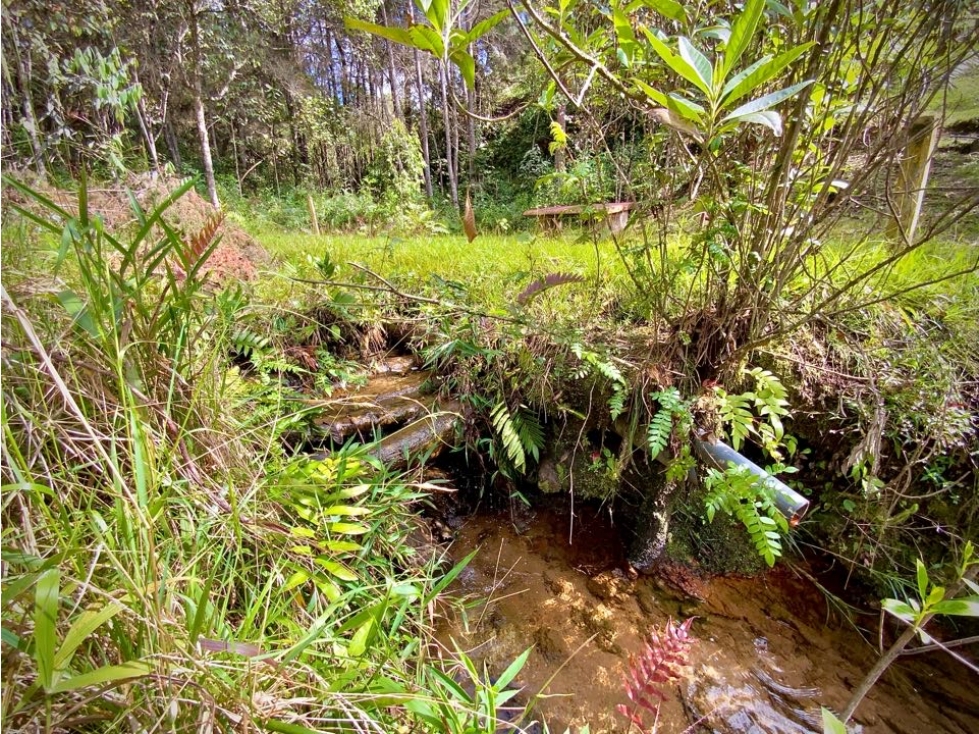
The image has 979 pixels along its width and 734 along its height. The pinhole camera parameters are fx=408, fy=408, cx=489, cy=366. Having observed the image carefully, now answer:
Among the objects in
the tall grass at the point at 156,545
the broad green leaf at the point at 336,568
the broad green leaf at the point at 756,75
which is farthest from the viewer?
the broad green leaf at the point at 336,568

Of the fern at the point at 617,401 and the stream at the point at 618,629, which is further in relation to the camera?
the fern at the point at 617,401

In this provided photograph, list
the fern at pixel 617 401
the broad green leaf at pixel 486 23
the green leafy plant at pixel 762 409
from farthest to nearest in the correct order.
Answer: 1. the fern at pixel 617 401
2. the green leafy plant at pixel 762 409
3. the broad green leaf at pixel 486 23

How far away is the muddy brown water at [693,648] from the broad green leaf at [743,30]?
1651mm

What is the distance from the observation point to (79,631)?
0.57 meters

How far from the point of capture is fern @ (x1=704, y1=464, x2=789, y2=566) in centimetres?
135

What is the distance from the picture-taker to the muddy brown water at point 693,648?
1.45 metres

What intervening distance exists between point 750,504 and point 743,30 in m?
1.35

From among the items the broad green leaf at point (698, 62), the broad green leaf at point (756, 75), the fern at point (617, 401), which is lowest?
the fern at point (617, 401)

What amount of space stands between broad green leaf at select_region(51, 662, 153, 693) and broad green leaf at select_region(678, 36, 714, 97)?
4.49 feet

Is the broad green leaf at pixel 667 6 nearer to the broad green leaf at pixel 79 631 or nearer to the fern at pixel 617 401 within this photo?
the fern at pixel 617 401

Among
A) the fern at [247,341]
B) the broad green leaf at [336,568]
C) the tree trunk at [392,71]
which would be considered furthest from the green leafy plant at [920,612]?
the tree trunk at [392,71]

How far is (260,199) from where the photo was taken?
11.2 meters

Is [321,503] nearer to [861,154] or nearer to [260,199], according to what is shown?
[861,154]

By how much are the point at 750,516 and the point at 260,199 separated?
13168 mm
